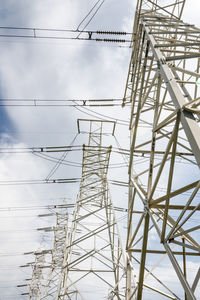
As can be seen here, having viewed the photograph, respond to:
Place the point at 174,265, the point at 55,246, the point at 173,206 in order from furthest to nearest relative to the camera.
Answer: the point at 55,246, the point at 173,206, the point at 174,265

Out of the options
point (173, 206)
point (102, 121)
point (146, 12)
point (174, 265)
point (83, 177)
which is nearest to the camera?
point (174, 265)

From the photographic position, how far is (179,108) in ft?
12.4

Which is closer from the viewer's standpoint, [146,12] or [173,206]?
[173,206]

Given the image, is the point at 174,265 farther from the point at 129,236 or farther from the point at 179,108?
the point at 129,236

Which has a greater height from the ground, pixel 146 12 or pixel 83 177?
pixel 146 12

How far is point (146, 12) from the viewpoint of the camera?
29.3 ft

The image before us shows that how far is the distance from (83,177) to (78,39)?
25.8 ft

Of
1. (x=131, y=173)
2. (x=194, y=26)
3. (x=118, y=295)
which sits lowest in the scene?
(x=118, y=295)

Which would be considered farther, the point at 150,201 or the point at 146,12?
the point at 146,12

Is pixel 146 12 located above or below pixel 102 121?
below

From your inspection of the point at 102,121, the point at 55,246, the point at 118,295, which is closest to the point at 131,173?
the point at 118,295

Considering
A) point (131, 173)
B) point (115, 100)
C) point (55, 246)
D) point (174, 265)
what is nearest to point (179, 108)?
point (174, 265)

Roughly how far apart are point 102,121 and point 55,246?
18.8 m

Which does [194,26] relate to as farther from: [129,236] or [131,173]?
[129,236]
